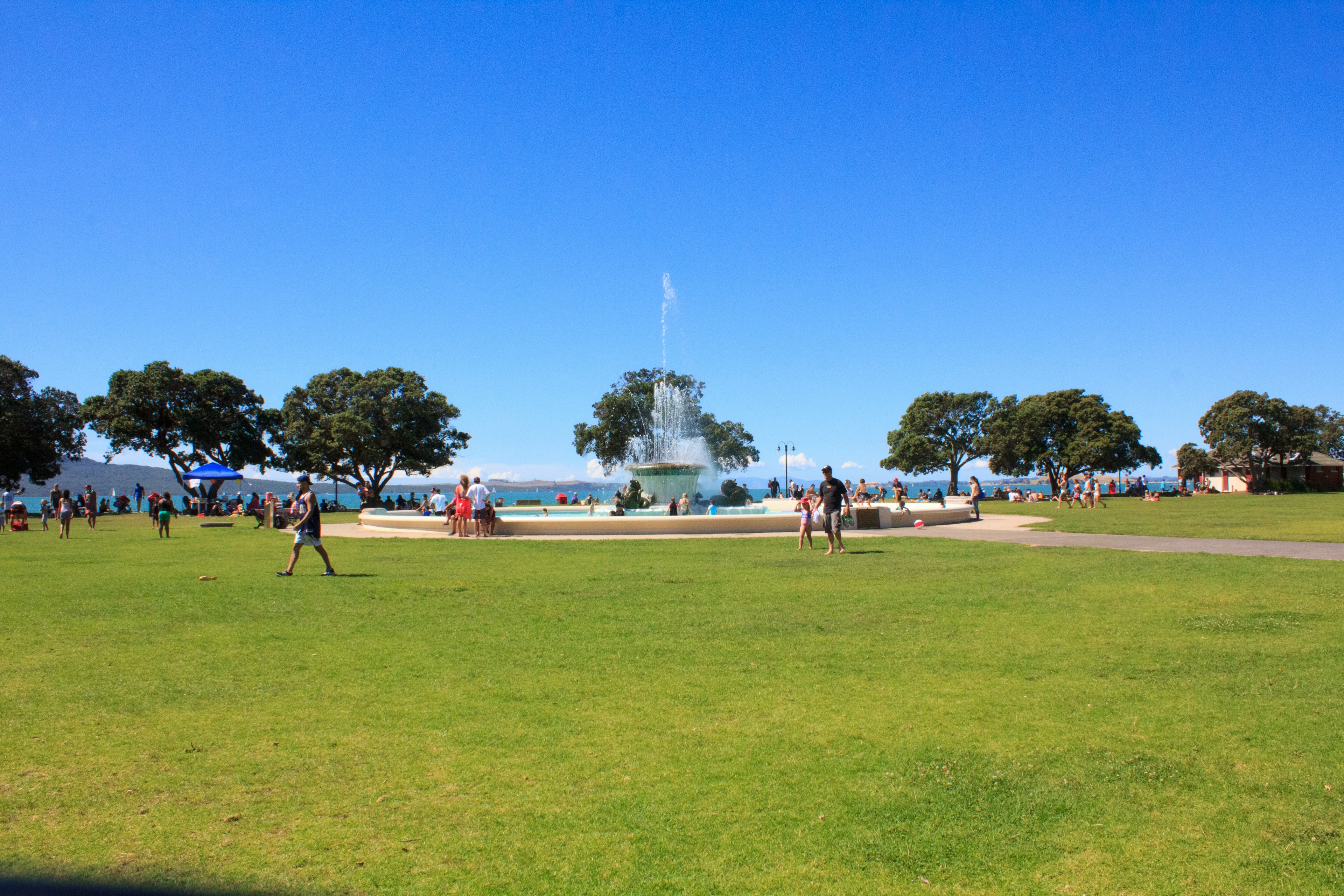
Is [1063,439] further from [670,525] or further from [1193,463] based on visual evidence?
[670,525]

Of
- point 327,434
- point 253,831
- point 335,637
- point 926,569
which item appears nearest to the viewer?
point 253,831

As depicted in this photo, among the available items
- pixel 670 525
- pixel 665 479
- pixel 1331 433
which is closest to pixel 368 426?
pixel 665 479

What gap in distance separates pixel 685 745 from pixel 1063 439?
70.6m

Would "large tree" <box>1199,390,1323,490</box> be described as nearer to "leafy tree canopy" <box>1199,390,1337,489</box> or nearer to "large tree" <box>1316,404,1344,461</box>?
"leafy tree canopy" <box>1199,390,1337,489</box>

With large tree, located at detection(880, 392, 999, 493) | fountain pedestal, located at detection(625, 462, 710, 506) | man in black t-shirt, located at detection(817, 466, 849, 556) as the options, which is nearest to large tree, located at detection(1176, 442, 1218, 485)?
large tree, located at detection(880, 392, 999, 493)

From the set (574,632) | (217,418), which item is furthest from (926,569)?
(217,418)

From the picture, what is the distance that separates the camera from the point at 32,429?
168ft

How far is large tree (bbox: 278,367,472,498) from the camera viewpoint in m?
53.5

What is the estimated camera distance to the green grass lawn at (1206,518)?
A: 2042cm

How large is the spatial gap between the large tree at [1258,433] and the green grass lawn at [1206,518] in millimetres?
20835

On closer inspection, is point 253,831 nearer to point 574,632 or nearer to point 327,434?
point 574,632

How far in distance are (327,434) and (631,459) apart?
65.7 ft

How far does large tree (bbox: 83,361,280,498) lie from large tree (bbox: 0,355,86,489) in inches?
123

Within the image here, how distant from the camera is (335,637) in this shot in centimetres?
804
